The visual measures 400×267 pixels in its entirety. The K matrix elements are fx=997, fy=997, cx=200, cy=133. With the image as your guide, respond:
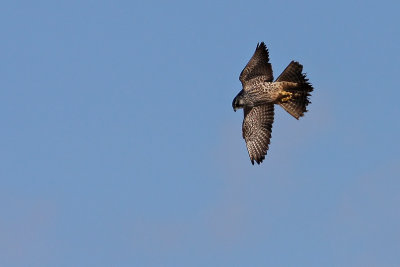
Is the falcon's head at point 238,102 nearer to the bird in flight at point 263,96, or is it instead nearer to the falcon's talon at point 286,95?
the bird in flight at point 263,96

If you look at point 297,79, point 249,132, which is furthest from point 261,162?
point 297,79

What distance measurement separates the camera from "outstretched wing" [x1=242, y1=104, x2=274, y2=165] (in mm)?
33344

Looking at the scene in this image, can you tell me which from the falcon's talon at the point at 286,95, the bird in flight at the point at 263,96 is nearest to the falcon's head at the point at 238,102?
the bird in flight at the point at 263,96

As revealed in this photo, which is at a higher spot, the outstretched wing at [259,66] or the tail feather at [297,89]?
the outstretched wing at [259,66]

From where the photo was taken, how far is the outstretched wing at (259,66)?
32.2 metres

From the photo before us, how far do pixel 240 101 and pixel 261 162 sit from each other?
7.27 ft

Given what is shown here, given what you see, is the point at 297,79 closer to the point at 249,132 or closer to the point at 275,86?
the point at 275,86

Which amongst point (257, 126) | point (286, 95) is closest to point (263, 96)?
point (286, 95)

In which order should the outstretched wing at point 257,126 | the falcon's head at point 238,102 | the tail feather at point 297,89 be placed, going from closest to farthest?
1. the tail feather at point 297,89
2. the falcon's head at point 238,102
3. the outstretched wing at point 257,126

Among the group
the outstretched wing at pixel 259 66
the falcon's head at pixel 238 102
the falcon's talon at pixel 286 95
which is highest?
the outstretched wing at pixel 259 66

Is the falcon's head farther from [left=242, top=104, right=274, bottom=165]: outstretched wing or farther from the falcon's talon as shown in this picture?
the falcon's talon

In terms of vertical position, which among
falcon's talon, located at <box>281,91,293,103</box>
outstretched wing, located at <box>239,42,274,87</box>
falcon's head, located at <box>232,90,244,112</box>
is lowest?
falcon's talon, located at <box>281,91,293,103</box>

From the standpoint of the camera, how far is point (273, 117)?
33.7 metres

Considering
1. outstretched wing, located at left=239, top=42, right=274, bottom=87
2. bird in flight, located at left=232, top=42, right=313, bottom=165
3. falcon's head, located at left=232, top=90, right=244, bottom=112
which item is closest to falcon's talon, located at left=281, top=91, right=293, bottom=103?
bird in flight, located at left=232, top=42, right=313, bottom=165
